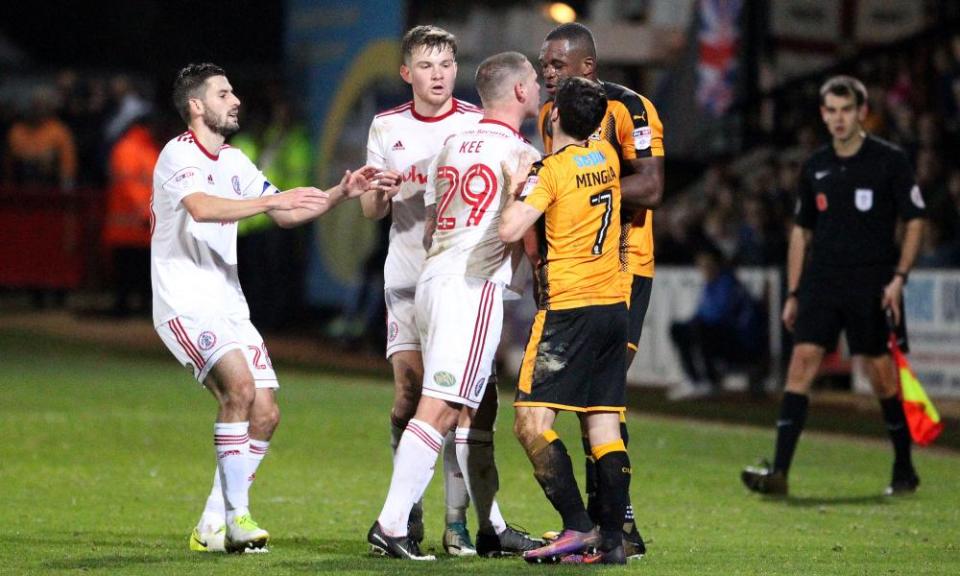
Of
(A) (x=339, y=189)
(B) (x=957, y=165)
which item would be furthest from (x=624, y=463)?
(B) (x=957, y=165)

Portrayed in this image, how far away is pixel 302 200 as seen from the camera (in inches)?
295

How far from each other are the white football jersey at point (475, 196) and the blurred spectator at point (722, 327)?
9.07 m

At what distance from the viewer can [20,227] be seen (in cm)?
2525

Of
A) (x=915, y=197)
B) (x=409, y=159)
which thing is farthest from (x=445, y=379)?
(x=915, y=197)

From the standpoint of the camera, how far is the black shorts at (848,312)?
10070 mm

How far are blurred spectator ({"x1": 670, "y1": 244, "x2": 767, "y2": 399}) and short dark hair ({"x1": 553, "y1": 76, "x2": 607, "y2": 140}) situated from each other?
9.22 m

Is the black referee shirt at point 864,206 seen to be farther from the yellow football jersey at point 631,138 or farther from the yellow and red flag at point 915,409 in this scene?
the yellow football jersey at point 631,138

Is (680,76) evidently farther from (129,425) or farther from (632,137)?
(632,137)

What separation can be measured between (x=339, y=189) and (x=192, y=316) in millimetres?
906

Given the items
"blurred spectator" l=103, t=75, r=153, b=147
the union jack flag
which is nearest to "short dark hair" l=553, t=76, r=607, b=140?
the union jack flag

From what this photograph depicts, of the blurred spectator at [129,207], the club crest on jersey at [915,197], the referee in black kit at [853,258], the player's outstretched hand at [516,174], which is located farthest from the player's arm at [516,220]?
the blurred spectator at [129,207]

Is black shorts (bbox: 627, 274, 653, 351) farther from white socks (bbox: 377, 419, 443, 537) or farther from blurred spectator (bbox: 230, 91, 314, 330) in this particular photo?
blurred spectator (bbox: 230, 91, 314, 330)

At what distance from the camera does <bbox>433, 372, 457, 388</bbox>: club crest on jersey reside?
725cm

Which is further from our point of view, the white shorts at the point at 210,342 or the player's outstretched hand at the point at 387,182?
the white shorts at the point at 210,342
